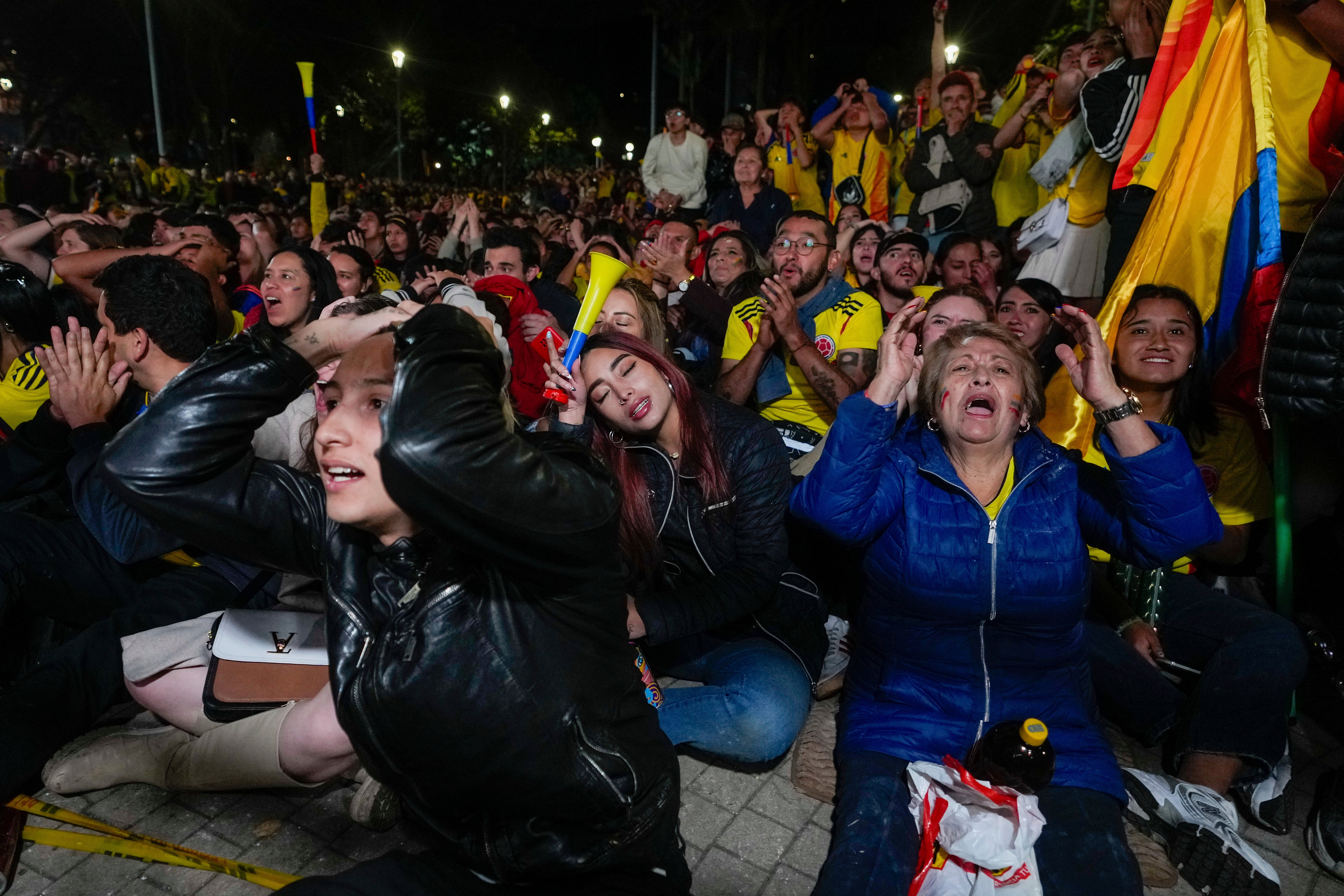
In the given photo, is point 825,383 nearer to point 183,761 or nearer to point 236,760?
point 236,760

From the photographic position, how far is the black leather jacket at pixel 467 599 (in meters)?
1.27

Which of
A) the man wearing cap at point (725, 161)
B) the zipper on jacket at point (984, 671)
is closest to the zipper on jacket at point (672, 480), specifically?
the zipper on jacket at point (984, 671)

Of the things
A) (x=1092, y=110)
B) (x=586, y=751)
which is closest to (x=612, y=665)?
(x=586, y=751)

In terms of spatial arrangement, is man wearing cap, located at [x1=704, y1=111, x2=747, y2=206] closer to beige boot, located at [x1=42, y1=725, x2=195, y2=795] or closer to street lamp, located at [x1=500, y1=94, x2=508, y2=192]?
beige boot, located at [x1=42, y1=725, x2=195, y2=795]

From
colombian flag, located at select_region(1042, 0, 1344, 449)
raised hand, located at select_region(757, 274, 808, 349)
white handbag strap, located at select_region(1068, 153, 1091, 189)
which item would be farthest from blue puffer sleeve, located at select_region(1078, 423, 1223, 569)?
white handbag strap, located at select_region(1068, 153, 1091, 189)

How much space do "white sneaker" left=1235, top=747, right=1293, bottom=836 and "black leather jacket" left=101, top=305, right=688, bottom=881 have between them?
2130 mm

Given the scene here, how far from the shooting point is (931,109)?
7.08 metres

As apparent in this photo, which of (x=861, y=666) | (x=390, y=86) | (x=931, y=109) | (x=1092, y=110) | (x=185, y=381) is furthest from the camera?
(x=390, y=86)

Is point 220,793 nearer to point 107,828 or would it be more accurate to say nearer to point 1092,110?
point 107,828

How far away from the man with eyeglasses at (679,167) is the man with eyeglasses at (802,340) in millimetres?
4781

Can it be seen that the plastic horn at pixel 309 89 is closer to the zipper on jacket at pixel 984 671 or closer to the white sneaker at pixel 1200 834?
the zipper on jacket at pixel 984 671

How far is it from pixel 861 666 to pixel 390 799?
5.27 ft

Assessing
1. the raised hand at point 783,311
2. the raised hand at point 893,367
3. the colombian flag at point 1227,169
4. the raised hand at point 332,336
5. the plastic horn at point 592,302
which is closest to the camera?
the raised hand at point 332,336

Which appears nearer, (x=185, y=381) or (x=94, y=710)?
(x=185, y=381)
